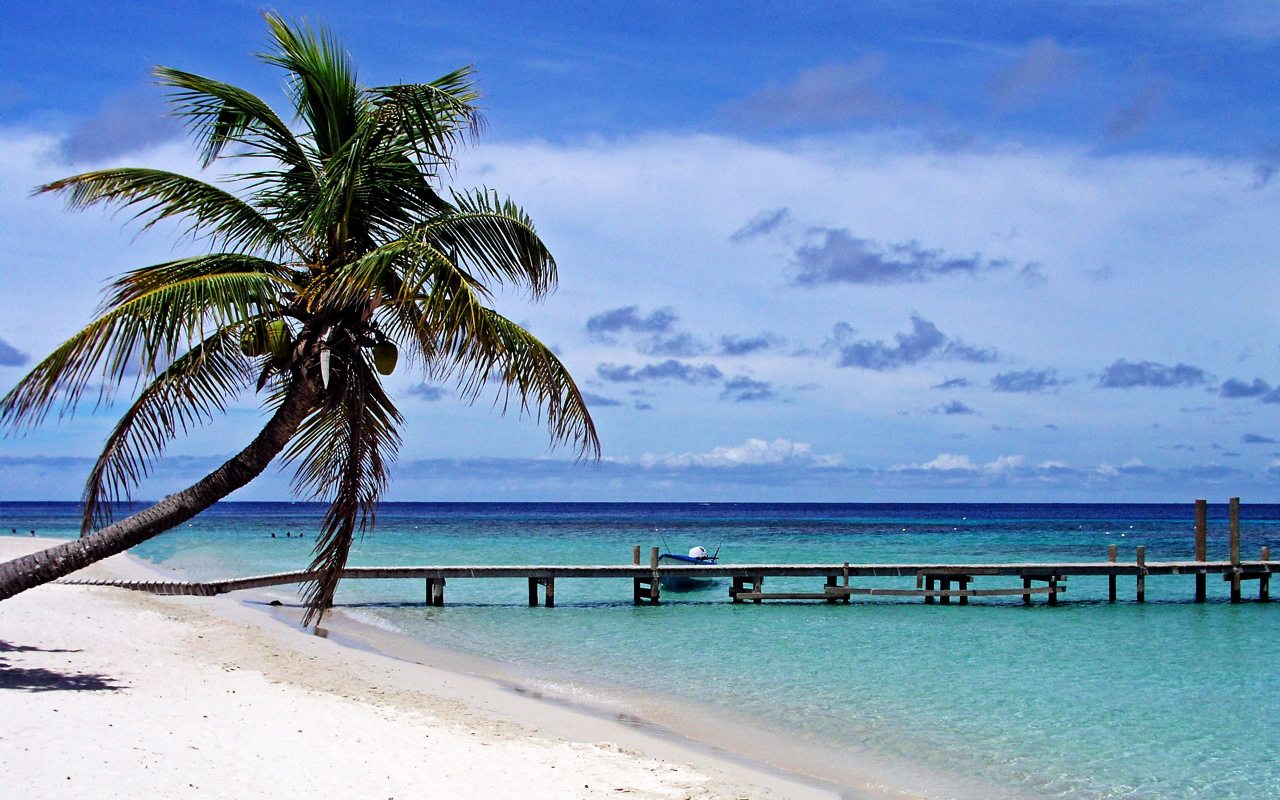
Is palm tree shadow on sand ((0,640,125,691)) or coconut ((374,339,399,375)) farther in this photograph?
palm tree shadow on sand ((0,640,125,691))

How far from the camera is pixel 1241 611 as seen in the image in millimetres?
26250

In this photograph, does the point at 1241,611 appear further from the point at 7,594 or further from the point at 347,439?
the point at 7,594

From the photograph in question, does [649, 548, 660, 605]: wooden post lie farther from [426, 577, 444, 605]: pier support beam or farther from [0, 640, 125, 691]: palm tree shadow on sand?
[0, 640, 125, 691]: palm tree shadow on sand

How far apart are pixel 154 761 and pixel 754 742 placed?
628cm

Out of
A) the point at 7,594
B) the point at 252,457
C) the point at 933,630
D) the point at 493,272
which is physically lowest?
the point at 933,630

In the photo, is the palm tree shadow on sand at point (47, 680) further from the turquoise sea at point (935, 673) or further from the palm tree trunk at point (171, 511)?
the turquoise sea at point (935, 673)

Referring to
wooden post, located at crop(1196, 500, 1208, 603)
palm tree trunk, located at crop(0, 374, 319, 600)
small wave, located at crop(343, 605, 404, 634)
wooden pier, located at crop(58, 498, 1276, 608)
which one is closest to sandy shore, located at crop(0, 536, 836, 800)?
palm tree trunk, located at crop(0, 374, 319, 600)

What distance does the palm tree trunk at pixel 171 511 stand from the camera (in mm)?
8336

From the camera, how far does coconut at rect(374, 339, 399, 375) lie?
8.49m

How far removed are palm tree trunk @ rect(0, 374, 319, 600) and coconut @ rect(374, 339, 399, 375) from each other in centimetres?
54

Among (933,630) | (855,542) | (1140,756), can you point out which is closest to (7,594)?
(1140,756)

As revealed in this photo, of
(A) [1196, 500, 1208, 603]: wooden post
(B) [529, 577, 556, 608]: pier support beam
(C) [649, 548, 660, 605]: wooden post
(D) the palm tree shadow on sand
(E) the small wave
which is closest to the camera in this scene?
(D) the palm tree shadow on sand

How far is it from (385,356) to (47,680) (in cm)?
468

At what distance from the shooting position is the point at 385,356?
27.9ft
